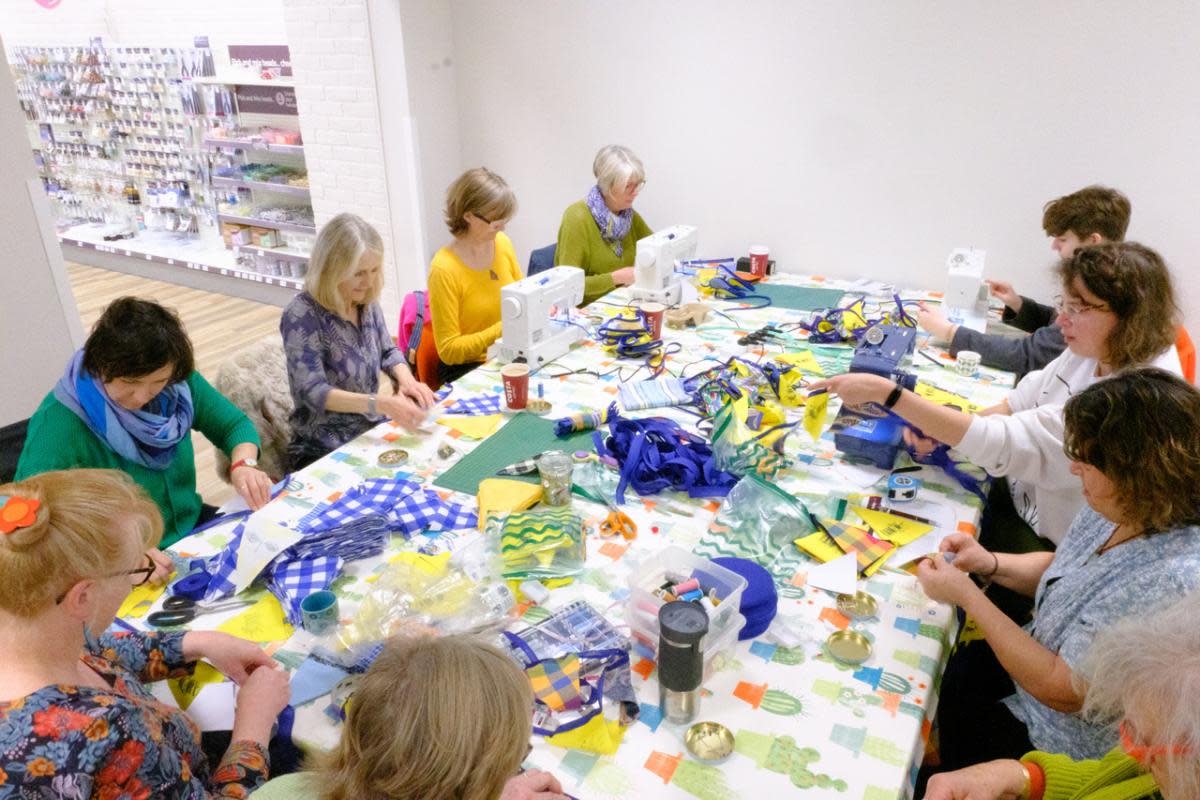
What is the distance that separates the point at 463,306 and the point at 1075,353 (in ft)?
7.28

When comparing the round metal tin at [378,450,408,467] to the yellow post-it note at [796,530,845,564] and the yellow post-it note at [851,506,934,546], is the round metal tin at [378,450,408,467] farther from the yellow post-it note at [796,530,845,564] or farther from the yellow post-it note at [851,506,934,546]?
the yellow post-it note at [851,506,934,546]

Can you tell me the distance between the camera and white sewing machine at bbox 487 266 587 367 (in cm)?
270

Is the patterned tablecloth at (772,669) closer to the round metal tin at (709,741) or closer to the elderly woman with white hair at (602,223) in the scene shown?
the round metal tin at (709,741)

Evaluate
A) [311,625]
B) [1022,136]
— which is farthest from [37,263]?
[1022,136]

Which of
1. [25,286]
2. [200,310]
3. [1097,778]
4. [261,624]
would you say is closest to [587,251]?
[261,624]

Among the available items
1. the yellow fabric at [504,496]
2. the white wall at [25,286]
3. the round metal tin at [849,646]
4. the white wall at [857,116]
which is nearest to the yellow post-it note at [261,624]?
the yellow fabric at [504,496]

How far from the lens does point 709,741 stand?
4.30 feet

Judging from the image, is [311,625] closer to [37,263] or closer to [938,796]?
[938,796]

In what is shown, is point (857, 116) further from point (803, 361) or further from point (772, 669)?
point (772, 669)

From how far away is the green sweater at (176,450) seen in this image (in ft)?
6.31

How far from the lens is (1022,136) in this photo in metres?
3.56

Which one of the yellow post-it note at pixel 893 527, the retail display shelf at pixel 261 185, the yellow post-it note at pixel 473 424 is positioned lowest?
the yellow post-it note at pixel 893 527

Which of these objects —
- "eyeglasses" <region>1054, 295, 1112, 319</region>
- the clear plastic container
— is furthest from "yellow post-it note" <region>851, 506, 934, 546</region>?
"eyeglasses" <region>1054, 295, 1112, 319</region>

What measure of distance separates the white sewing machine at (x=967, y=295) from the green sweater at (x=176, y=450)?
282 cm
